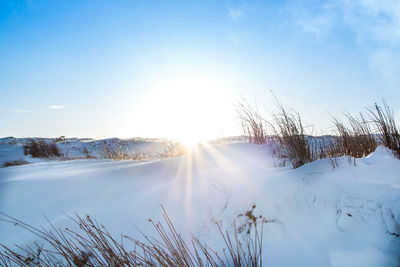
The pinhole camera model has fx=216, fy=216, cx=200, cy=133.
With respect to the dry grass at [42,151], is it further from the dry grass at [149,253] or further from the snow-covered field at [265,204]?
the dry grass at [149,253]

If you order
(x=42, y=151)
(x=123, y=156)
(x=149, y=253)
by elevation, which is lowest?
(x=149, y=253)

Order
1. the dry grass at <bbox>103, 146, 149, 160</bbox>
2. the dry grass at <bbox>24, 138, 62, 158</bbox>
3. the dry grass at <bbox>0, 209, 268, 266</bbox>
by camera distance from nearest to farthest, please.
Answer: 1. the dry grass at <bbox>0, 209, 268, 266</bbox>
2. the dry grass at <bbox>103, 146, 149, 160</bbox>
3. the dry grass at <bbox>24, 138, 62, 158</bbox>

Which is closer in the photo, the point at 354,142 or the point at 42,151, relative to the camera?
the point at 354,142

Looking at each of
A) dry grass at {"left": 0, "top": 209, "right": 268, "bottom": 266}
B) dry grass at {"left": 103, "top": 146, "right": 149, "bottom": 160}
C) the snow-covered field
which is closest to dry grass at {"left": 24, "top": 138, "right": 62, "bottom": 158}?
dry grass at {"left": 103, "top": 146, "right": 149, "bottom": 160}

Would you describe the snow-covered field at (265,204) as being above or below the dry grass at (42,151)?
below

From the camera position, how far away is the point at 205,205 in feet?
5.89

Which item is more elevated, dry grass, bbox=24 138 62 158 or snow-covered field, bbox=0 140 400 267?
dry grass, bbox=24 138 62 158

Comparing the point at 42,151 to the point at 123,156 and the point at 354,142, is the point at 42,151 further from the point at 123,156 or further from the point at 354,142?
the point at 354,142

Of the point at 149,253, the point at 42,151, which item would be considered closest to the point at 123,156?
the point at 42,151

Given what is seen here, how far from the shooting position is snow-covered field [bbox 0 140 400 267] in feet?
4.28

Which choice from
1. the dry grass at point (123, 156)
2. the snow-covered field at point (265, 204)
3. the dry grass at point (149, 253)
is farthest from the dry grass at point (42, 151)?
the dry grass at point (149, 253)

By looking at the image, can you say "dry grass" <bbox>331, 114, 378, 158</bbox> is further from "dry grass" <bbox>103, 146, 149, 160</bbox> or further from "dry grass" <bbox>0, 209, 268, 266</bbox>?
"dry grass" <bbox>103, 146, 149, 160</bbox>

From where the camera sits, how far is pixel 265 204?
168 centimetres

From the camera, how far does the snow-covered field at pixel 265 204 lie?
1305 mm
